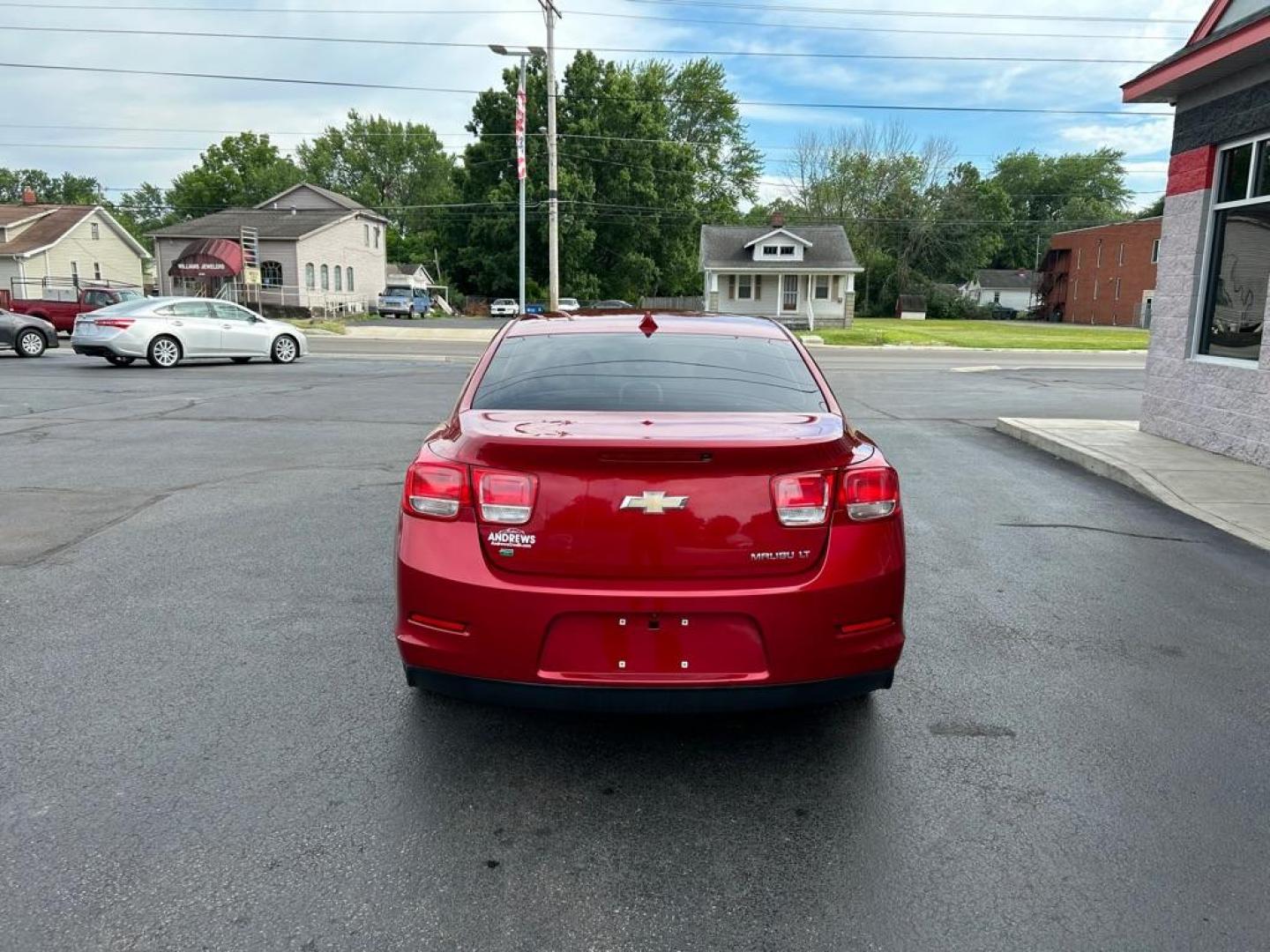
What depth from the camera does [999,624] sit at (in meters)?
4.86

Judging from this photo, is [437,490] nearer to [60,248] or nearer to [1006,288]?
[60,248]

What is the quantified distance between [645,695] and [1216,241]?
31.4ft

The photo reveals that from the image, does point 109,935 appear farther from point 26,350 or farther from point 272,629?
point 26,350

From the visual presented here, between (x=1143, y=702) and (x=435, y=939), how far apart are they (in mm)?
3079

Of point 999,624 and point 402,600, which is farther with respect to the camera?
point 999,624

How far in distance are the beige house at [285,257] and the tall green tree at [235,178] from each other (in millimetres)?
31521

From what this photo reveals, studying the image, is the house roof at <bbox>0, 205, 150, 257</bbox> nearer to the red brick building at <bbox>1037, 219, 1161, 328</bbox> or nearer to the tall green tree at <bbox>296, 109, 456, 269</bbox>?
the tall green tree at <bbox>296, 109, 456, 269</bbox>

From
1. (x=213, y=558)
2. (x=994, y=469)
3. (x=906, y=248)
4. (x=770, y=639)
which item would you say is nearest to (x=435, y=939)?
(x=770, y=639)

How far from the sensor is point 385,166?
313ft

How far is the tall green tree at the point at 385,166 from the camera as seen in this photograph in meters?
93.4

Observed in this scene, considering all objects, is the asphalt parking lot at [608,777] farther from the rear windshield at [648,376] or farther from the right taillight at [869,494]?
the rear windshield at [648,376]

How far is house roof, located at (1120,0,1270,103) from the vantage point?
27.2 ft

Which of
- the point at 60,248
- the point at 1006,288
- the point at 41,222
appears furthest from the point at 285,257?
the point at 1006,288

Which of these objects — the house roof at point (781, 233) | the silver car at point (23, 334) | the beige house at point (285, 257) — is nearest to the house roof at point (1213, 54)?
the silver car at point (23, 334)
